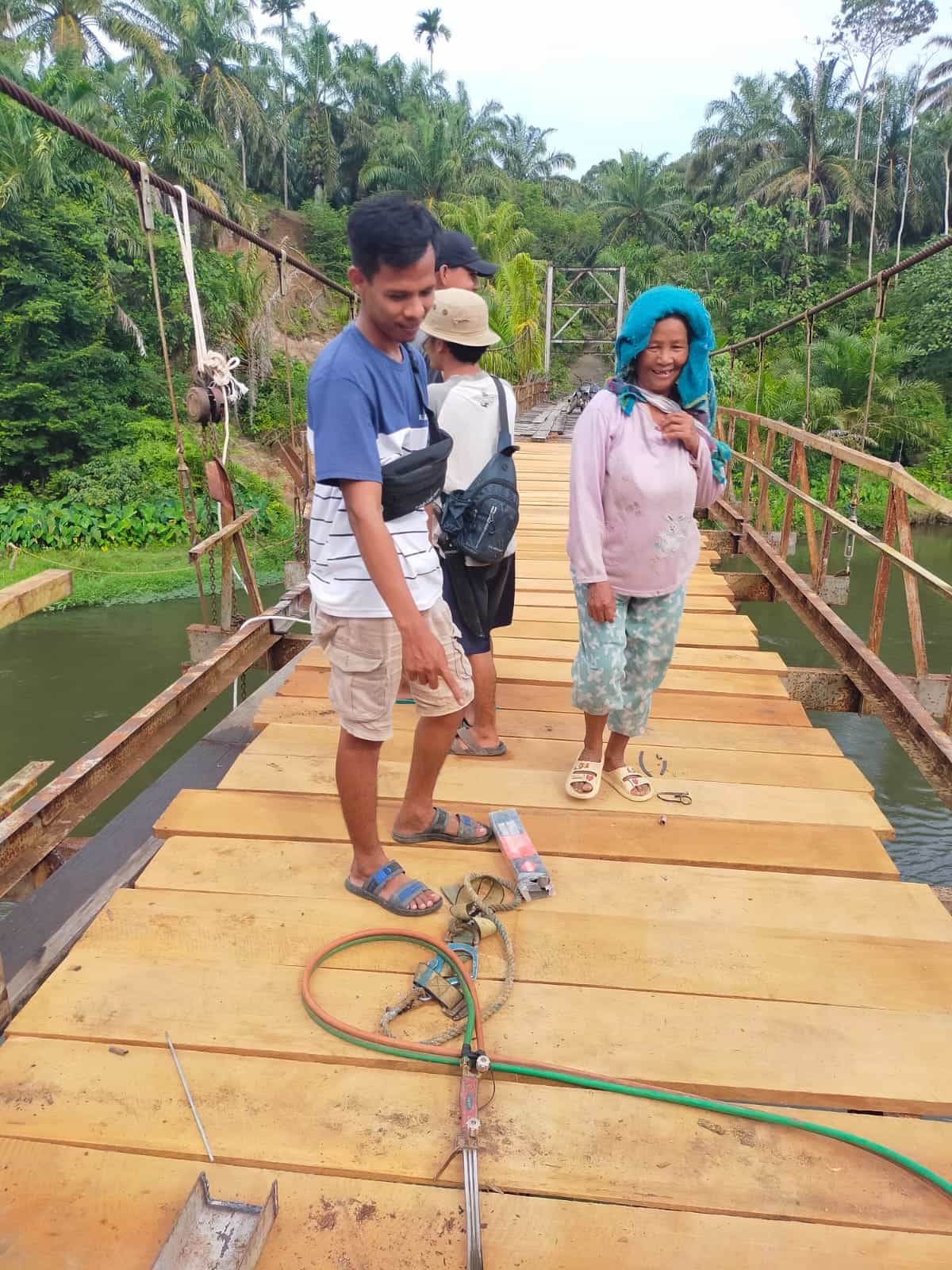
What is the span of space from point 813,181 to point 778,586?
28350 millimetres

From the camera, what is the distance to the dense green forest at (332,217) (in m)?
15.8

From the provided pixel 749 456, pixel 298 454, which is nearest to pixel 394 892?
pixel 298 454

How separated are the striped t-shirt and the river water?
5493 millimetres

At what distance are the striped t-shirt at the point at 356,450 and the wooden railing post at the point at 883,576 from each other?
2.30m

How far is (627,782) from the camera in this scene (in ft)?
8.30

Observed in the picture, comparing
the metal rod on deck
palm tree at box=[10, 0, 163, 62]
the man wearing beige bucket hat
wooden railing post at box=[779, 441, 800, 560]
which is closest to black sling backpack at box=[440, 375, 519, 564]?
the man wearing beige bucket hat

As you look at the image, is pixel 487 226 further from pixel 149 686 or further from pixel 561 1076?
pixel 561 1076

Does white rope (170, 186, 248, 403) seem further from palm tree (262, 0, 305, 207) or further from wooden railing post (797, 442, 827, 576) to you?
palm tree (262, 0, 305, 207)

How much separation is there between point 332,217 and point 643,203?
11206 millimetres

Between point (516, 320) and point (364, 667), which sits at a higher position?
point (516, 320)

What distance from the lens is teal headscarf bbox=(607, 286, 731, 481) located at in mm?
2055

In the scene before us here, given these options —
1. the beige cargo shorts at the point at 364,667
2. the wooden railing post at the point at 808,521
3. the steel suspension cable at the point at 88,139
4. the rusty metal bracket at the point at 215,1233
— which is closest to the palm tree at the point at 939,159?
the wooden railing post at the point at 808,521

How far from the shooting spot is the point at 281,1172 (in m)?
1.37

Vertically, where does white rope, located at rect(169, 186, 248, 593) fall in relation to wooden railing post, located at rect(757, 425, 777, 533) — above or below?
above
